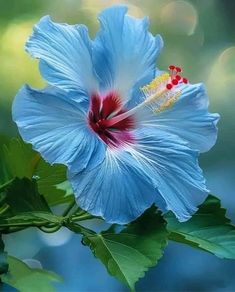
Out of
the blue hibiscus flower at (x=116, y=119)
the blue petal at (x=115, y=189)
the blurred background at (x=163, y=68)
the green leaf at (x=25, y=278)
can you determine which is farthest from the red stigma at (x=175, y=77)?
Answer: the blurred background at (x=163, y=68)

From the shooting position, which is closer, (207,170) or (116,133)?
(116,133)

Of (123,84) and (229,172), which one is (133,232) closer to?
(123,84)

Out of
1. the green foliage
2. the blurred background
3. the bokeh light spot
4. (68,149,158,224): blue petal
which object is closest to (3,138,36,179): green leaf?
the green foliage

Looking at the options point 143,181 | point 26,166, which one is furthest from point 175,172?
point 26,166

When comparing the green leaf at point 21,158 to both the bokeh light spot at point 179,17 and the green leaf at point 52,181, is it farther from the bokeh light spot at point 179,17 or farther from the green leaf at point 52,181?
the bokeh light spot at point 179,17

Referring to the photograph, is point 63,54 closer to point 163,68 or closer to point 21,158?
point 21,158

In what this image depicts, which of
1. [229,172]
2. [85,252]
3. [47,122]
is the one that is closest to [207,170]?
[229,172]
